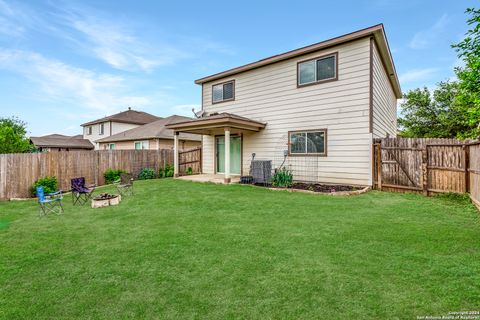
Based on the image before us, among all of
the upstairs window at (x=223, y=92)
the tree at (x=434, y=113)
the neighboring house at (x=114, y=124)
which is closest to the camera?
the upstairs window at (x=223, y=92)

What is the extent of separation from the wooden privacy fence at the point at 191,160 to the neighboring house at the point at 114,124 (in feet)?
52.8

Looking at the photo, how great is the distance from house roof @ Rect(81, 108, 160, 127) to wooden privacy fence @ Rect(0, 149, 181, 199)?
15766 millimetres

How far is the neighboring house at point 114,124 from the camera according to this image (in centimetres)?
2719

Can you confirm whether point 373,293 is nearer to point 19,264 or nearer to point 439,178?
point 19,264

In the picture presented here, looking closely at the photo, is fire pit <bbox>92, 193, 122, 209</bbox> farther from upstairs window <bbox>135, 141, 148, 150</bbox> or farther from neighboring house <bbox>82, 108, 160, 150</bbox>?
neighboring house <bbox>82, 108, 160, 150</bbox>

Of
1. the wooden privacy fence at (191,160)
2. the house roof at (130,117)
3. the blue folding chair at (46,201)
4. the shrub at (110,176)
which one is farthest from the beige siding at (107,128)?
the blue folding chair at (46,201)

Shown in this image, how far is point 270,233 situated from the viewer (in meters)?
4.39

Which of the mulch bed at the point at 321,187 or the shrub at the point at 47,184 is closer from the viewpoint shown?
the mulch bed at the point at 321,187

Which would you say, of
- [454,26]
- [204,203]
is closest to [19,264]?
[204,203]

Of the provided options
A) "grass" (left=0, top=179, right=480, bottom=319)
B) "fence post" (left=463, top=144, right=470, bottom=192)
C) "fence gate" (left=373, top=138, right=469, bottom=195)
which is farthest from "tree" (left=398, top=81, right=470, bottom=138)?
"grass" (left=0, top=179, right=480, bottom=319)

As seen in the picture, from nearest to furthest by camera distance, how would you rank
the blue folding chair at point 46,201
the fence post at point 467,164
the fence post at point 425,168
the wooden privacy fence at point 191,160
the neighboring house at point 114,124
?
the blue folding chair at point 46,201
the fence post at point 467,164
the fence post at point 425,168
the wooden privacy fence at point 191,160
the neighboring house at point 114,124

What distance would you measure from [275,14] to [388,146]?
8691 mm

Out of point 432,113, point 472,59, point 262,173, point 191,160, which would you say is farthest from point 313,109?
point 432,113

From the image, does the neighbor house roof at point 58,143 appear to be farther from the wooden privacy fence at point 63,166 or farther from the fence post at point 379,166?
the fence post at point 379,166
